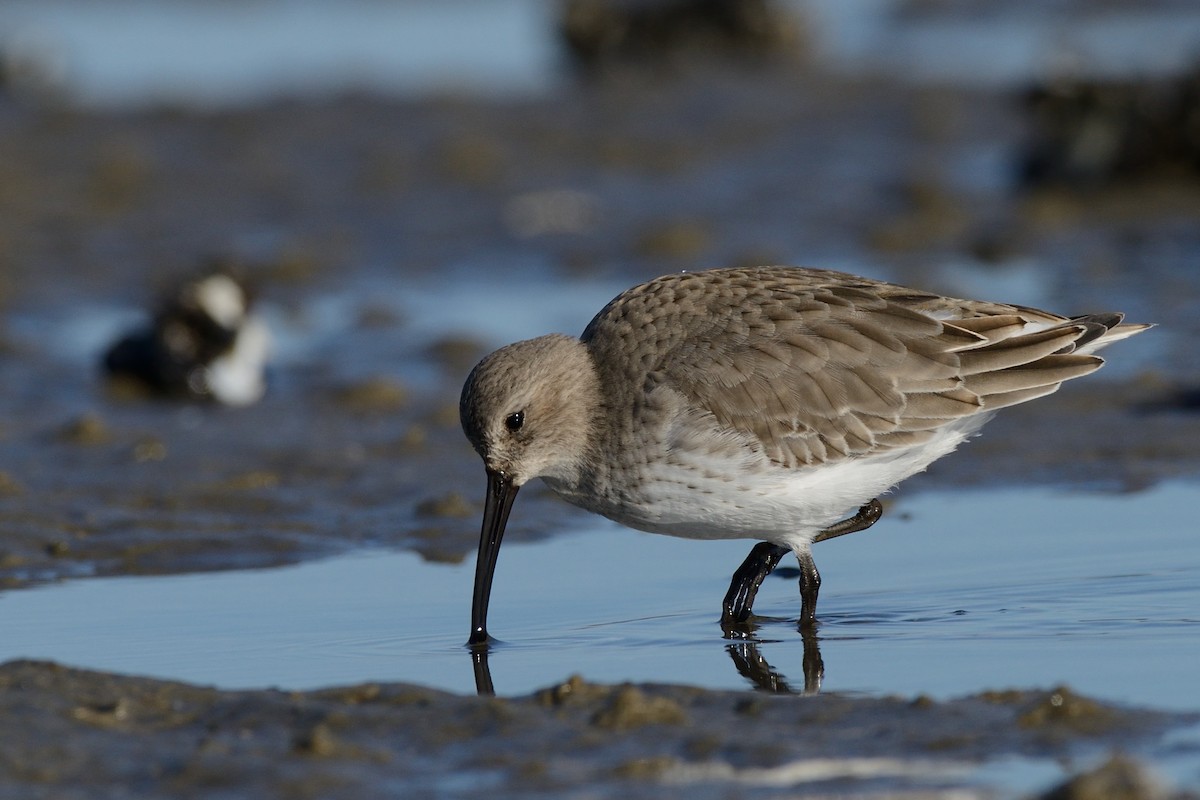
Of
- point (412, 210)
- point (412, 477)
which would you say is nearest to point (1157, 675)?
point (412, 477)

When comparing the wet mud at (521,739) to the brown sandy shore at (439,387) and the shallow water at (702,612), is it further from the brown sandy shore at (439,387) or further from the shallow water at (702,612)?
the shallow water at (702,612)

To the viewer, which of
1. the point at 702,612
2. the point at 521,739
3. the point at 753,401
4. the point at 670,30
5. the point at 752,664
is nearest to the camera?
the point at 521,739

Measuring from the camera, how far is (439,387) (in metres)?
11.4

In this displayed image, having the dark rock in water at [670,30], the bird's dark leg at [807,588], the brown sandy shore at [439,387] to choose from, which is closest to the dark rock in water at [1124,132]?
the brown sandy shore at [439,387]

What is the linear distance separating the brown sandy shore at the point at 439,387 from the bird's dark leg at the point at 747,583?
1.30 m

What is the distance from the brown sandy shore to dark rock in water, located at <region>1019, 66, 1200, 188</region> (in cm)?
32

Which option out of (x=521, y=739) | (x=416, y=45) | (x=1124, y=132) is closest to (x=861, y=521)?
(x=521, y=739)

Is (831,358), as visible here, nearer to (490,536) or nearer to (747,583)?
(747,583)

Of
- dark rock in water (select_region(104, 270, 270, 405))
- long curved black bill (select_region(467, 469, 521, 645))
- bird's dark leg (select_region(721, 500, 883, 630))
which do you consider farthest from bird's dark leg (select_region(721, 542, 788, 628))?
dark rock in water (select_region(104, 270, 270, 405))

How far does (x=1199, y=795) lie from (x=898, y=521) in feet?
12.8

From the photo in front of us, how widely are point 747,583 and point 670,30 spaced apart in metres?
15.2

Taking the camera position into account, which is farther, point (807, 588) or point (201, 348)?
point (201, 348)

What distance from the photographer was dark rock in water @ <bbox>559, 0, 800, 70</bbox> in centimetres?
2109

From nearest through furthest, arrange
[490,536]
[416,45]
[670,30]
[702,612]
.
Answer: [490,536] → [702,612] → [670,30] → [416,45]
